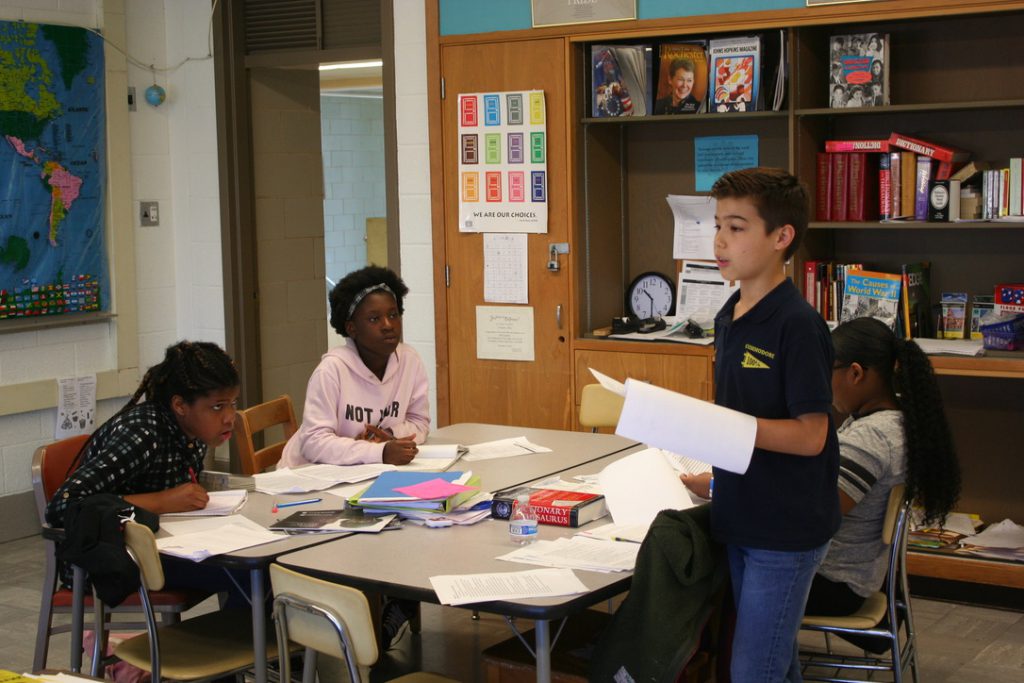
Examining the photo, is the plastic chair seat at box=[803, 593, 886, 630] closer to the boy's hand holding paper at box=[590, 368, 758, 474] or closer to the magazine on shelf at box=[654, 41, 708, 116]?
the boy's hand holding paper at box=[590, 368, 758, 474]

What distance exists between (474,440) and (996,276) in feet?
6.79

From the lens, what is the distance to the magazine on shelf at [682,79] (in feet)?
15.2

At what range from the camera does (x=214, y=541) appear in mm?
2742

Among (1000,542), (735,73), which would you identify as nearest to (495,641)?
(1000,542)

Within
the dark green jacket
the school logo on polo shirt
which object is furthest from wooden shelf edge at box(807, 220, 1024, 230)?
the dark green jacket

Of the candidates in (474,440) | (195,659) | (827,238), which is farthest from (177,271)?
(195,659)

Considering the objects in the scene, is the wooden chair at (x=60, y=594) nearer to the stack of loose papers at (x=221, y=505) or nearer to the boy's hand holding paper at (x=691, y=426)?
the stack of loose papers at (x=221, y=505)

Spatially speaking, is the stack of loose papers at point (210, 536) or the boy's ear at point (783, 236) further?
the stack of loose papers at point (210, 536)

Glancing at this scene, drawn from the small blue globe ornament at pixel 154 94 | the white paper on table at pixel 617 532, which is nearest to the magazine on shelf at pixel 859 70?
the white paper on table at pixel 617 532

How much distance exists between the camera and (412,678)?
2.64 m

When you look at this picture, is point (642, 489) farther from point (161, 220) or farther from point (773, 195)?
point (161, 220)

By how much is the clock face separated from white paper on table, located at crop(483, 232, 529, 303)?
53 cm

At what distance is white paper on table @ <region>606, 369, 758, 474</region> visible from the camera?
2.23m

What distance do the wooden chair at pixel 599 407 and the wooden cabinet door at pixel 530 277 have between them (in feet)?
2.17
